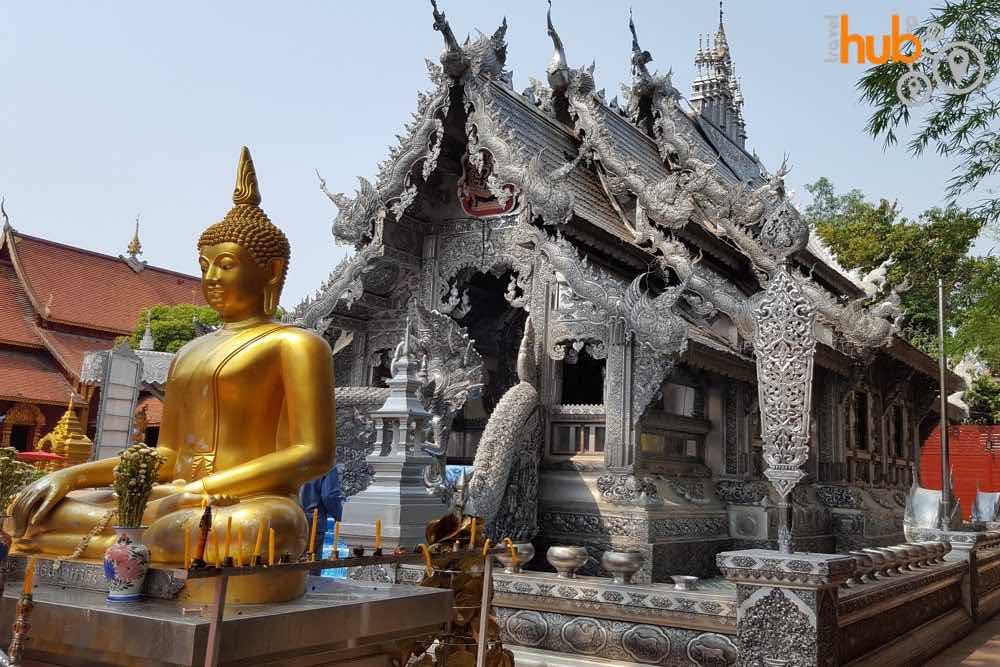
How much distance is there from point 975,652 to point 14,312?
2341cm

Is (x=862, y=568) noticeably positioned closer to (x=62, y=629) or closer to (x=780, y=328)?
(x=780, y=328)

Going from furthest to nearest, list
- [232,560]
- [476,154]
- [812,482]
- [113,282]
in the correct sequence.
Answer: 1. [113,282]
2. [812,482]
3. [476,154]
4. [232,560]

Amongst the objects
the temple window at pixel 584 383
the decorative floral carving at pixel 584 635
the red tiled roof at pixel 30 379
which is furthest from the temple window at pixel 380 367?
the red tiled roof at pixel 30 379

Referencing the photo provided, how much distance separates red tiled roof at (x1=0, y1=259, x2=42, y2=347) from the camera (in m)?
22.5

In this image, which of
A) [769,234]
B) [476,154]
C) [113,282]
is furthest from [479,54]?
[113,282]

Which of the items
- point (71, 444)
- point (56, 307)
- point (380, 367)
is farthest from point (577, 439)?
point (56, 307)

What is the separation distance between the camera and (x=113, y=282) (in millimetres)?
26703

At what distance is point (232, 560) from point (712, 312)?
6.43 meters

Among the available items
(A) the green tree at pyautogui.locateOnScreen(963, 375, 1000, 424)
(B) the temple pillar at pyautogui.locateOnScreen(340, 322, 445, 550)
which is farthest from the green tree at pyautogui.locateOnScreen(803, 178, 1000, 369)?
(B) the temple pillar at pyautogui.locateOnScreen(340, 322, 445, 550)

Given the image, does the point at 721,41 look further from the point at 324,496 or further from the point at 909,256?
the point at 324,496

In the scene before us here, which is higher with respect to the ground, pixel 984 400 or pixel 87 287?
pixel 87 287

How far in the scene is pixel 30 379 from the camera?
21922 mm

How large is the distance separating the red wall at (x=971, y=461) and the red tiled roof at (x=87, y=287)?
70.0 ft

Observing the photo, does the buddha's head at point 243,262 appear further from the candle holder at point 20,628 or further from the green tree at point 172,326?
the green tree at point 172,326
